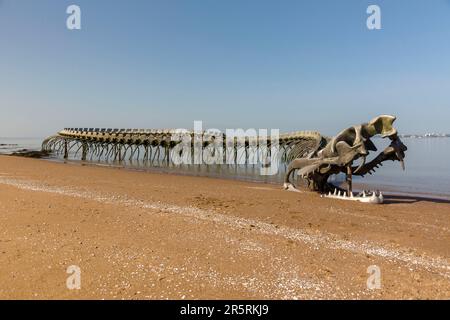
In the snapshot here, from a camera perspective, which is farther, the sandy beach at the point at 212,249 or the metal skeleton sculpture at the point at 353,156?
the metal skeleton sculpture at the point at 353,156

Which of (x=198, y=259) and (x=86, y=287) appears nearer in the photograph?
(x=86, y=287)

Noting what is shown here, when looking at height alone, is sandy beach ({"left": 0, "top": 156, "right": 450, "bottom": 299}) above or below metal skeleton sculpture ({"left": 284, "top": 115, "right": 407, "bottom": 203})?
below

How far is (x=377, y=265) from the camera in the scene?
4879mm

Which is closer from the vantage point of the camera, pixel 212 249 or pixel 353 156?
pixel 212 249

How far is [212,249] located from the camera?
5.38m

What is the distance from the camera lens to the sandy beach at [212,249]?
3.95 meters

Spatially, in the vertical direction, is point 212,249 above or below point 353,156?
below

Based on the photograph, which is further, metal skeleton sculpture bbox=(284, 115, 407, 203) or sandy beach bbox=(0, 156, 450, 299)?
metal skeleton sculpture bbox=(284, 115, 407, 203)

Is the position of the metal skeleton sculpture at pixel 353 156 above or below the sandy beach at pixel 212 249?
above

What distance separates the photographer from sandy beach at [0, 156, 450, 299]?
395 cm
